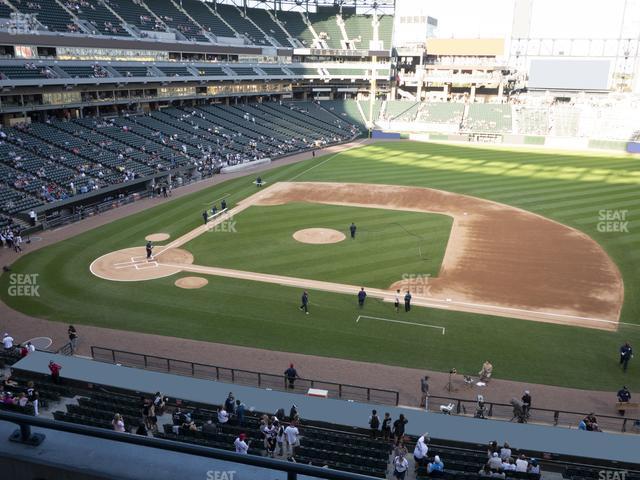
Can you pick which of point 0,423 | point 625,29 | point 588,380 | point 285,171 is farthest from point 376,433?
point 625,29

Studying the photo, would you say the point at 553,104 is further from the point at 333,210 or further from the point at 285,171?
the point at 333,210

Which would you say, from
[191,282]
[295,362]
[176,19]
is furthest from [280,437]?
[176,19]

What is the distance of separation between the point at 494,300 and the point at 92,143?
145 feet

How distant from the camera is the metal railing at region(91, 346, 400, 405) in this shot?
18.4 metres

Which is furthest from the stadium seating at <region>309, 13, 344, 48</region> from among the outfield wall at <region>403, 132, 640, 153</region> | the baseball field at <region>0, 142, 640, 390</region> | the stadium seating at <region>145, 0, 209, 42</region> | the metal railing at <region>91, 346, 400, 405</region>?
the metal railing at <region>91, 346, 400, 405</region>

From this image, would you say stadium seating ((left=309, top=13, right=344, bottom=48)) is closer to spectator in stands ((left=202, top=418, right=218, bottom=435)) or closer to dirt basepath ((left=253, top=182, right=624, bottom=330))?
dirt basepath ((left=253, top=182, right=624, bottom=330))

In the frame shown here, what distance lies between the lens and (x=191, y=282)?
28469 mm

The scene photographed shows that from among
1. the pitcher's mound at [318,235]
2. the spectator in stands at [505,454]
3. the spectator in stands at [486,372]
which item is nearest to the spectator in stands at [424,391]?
the spectator in stands at [486,372]

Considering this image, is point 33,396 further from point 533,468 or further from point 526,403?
point 526,403

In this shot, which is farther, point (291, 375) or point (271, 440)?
point (291, 375)

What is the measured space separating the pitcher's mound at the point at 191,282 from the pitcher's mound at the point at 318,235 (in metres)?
8.77

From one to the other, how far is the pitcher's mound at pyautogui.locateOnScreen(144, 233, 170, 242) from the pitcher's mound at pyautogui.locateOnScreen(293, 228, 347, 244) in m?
9.61

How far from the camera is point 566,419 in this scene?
17.2 metres

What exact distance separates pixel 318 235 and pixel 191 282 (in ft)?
36.2
